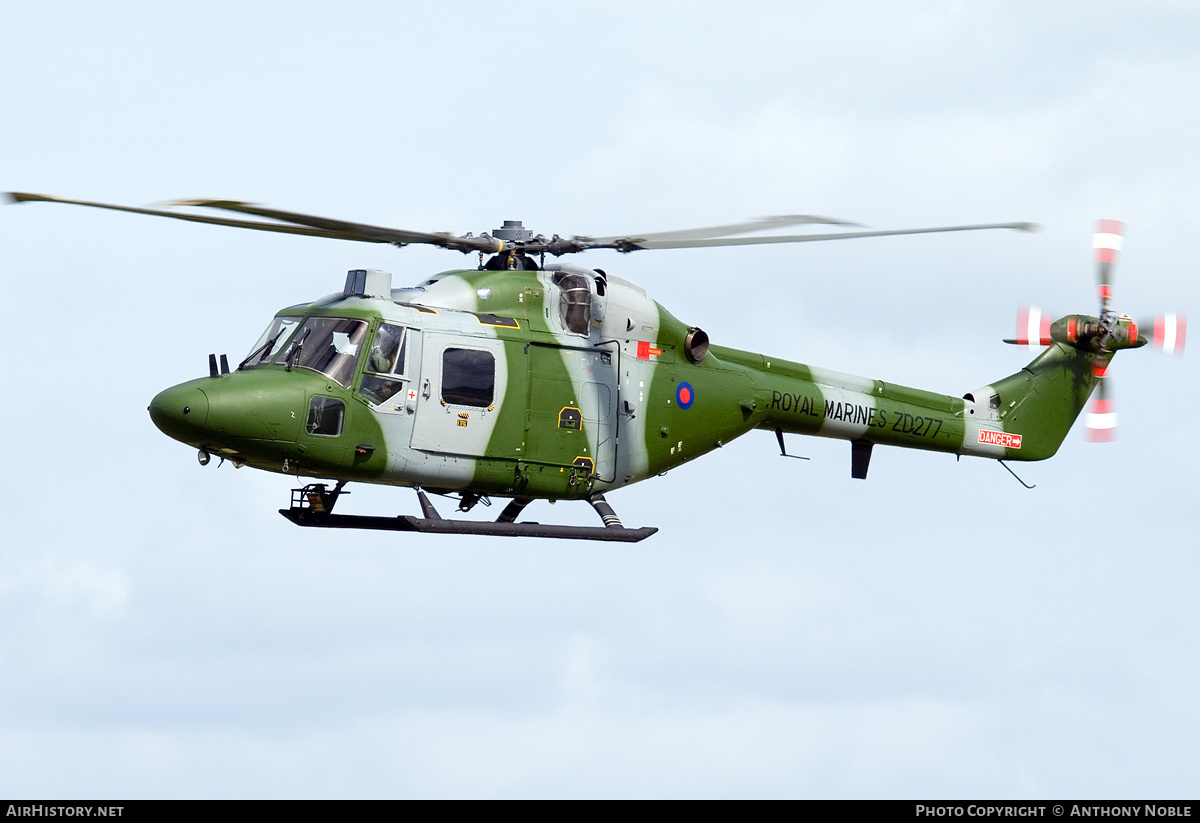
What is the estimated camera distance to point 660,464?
25.5 meters

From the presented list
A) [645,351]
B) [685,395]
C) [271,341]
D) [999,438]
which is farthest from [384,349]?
[999,438]

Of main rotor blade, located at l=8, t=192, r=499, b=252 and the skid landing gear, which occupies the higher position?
main rotor blade, located at l=8, t=192, r=499, b=252

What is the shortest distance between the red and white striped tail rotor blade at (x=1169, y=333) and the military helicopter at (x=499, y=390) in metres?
5.03

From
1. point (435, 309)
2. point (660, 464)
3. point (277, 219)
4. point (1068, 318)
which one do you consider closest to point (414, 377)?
point (435, 309)

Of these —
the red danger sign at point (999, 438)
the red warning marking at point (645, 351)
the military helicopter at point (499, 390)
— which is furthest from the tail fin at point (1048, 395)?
the red warning marking at point (645, 351)

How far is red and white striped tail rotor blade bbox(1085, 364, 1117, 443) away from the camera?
30391 millimetres

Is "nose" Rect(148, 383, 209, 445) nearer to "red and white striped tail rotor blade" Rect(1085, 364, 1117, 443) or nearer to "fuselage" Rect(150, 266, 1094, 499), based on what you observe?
"fuselage" Rect(150, 266, 1094, 499)

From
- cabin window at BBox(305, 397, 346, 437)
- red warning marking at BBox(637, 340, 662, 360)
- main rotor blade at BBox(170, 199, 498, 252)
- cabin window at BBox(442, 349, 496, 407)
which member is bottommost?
cabin window at BBox(305, 397, 346, 437)

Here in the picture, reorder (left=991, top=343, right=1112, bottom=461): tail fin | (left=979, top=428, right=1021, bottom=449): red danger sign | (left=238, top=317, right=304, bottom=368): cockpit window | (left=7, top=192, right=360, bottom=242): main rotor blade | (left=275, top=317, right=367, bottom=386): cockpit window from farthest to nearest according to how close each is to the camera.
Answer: (left=991, top=343, right=1112, bottom=461): tail fin → (left=979, top=428, right=1021, bottom=449): red danger sign → (left=238, top=317, right=304, bottom=368): cockpit window → (left=275, top=317, right=367, bottom=386): cockpit window → (left=7, top=192, right=360, bottom=242): main rotor blade

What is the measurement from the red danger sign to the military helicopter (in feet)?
6.00

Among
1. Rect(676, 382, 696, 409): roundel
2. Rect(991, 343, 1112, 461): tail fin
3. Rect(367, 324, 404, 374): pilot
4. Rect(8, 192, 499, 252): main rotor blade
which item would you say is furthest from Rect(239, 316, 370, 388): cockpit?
Rect(991, 343, 1112, 461): tail fin

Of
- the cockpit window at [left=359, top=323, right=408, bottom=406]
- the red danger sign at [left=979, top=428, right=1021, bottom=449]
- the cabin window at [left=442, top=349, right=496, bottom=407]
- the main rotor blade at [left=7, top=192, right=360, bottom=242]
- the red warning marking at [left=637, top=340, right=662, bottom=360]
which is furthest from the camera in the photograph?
the red danger sign at [left=979, top=428, right=1021, bottom=449]

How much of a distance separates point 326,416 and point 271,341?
1.42 m

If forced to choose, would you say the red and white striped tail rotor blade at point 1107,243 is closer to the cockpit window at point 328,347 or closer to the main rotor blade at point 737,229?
the main rotor blade at point 737,229
